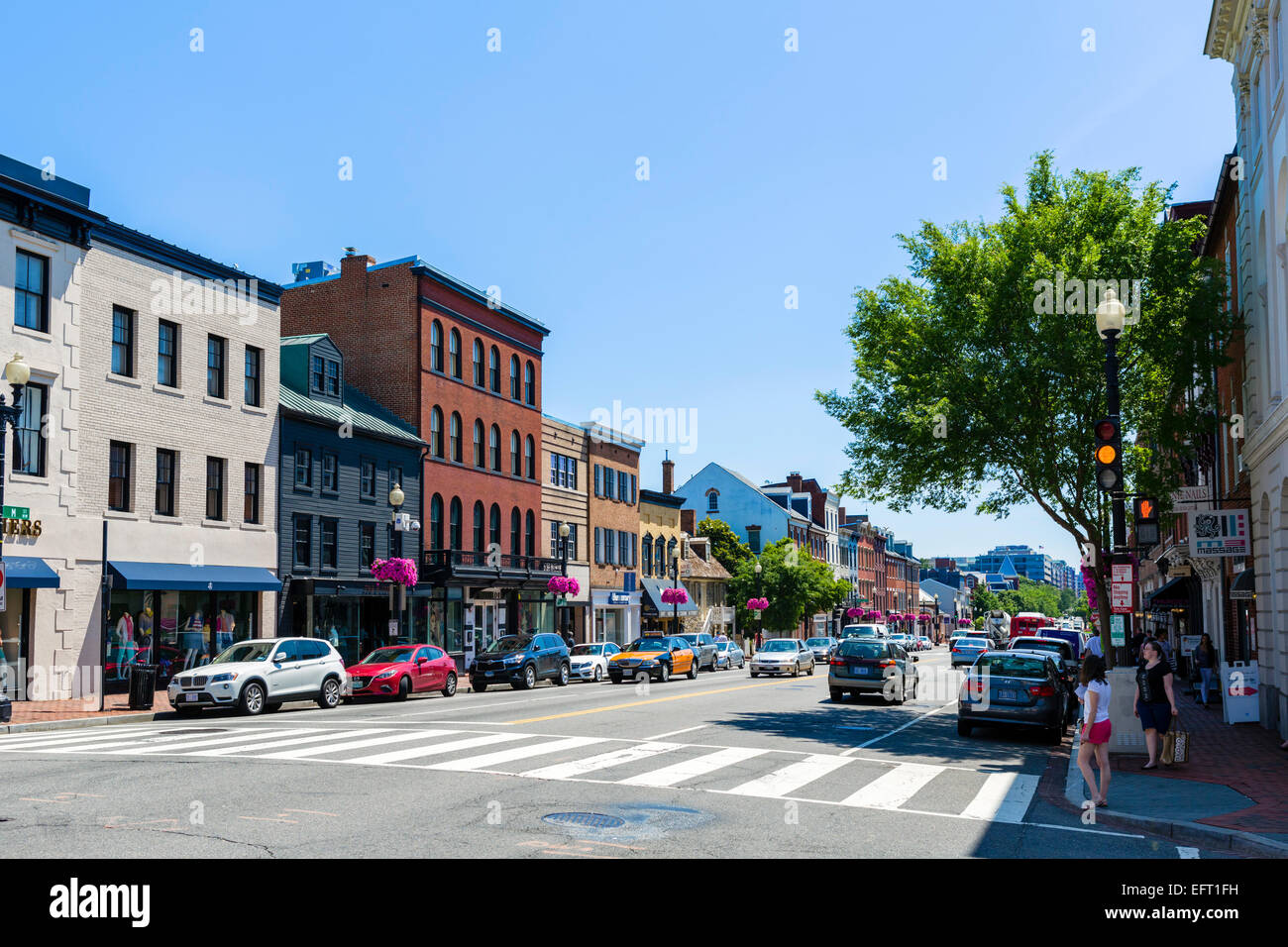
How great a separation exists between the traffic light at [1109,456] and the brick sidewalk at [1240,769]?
12.3 ft

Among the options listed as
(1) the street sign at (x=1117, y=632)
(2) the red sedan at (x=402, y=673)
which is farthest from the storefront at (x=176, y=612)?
(1) the street sign at (x=1117, y=632)

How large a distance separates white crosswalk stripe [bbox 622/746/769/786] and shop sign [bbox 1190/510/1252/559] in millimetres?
10565

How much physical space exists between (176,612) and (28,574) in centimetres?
566

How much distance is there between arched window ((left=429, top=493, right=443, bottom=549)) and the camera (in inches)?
1666

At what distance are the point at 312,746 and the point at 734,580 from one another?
55.3 metres

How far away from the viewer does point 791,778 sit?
44.4 ft

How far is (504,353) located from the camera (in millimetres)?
48625

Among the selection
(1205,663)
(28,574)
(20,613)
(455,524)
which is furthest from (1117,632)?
(455,524)

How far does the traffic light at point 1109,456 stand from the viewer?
14031 mm

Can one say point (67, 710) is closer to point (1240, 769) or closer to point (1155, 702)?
point (1155, 702)

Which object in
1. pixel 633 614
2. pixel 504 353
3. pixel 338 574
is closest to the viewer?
pixel 338 574

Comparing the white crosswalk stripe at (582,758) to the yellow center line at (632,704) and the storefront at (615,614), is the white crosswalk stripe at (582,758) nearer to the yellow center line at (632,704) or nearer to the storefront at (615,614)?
the yellow center line at (632,704)
